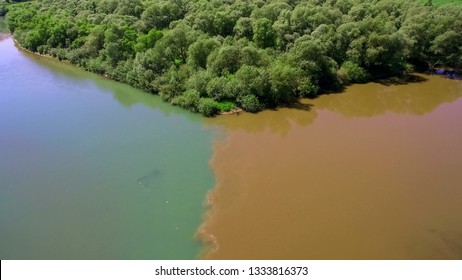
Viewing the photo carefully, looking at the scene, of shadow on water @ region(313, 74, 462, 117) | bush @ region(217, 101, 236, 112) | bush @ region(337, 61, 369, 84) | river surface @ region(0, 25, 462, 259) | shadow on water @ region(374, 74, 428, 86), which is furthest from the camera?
shadow on water @ region(374, 74, 428, 86)

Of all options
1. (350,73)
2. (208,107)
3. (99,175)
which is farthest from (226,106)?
(350,73)

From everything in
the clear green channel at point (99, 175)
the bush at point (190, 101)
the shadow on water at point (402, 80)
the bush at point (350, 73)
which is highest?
the bush at point (350, 73)

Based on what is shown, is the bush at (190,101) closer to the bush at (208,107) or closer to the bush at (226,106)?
the bush at (208,107)

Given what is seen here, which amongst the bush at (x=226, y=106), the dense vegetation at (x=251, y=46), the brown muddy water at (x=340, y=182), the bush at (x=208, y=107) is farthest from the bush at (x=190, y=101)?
the brown muddy water at (x=340, y=182)

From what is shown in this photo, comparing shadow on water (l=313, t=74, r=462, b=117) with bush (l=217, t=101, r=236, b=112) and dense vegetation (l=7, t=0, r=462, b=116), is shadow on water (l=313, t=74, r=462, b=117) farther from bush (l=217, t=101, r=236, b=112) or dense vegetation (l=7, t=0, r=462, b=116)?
bush (l=217, t=101, r=236, b=112)

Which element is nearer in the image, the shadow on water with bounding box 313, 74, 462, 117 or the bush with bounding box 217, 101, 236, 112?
the bush with bounding box 217, 101, 236, 112

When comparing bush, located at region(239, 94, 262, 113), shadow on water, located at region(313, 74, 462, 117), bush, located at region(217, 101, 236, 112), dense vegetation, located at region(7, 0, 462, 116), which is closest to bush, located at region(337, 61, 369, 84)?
dense vegetation, located at region(7, 0, 462, 116)
